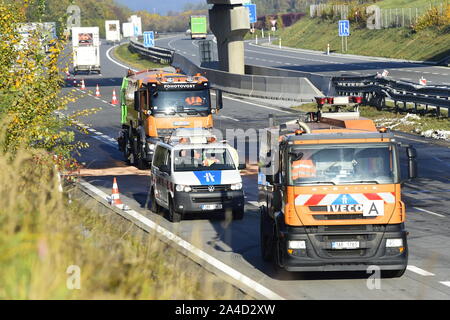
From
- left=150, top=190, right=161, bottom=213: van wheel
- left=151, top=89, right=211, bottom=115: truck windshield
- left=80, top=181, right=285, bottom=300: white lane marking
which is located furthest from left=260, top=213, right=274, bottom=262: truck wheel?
left=151, top=89, right=211, bottom=115: truck windshield

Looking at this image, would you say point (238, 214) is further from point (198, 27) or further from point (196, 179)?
point (198, 27)

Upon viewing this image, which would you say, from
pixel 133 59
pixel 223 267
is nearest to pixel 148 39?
pixel 133 59

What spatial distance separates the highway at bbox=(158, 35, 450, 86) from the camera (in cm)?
5794

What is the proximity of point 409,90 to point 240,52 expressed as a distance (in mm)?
17769

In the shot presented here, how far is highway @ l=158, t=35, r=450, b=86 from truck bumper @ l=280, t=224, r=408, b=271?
38344 mm

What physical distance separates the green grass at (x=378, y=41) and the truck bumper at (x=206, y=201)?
168 ft

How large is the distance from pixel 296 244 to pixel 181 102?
15204 mm

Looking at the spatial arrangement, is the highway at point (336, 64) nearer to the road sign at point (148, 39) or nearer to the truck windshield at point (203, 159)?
the road sign at point (148, 39)

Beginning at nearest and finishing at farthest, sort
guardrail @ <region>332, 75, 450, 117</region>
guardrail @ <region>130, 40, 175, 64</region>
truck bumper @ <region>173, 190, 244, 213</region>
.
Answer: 1. truck bumper @ <region>173, 190, 244, 213</region>
2. guardrail @ <region>332, 75, 450, 117</region>
3. guardrail @ <region>130, 40, 175, 64</region>

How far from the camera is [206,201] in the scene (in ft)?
63.8

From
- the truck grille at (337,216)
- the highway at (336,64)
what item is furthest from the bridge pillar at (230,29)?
the truck grille at (337,216)

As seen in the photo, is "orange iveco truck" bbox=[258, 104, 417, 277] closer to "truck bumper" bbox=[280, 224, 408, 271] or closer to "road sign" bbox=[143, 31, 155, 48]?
"truck bumper" bbox=[280, 224, 408, 271]

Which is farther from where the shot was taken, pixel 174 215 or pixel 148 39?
pixel 148 39
